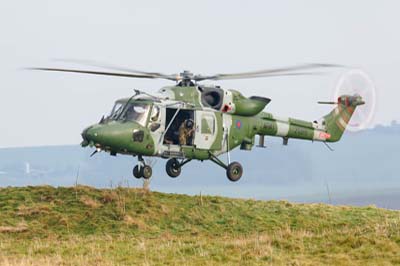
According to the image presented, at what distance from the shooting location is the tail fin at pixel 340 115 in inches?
1551

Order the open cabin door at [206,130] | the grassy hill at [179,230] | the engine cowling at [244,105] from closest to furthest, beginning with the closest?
the grassy hill at [179,230] < the open cabin door at [206,130] < the engine cowling at [244,105]

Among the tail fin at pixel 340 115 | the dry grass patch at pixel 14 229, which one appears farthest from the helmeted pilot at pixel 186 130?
the tail fin at pixel 340 115

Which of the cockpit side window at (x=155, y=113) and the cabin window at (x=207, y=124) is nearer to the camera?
the cockpit side window at (x=155, y=113)

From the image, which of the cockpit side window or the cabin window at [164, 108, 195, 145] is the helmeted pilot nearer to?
the cabin window at [164, 108, 195, 145]

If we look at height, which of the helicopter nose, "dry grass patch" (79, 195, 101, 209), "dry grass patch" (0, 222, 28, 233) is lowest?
"dry grass patch" (0, 222, 28, 233)

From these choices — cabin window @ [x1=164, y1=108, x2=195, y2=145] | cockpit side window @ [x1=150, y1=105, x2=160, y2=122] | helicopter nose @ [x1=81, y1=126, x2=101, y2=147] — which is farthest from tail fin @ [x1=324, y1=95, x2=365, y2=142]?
helicopter nose @ [x1=81, y1=126, x2=101, y2=147]

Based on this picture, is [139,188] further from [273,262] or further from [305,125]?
[273,262]

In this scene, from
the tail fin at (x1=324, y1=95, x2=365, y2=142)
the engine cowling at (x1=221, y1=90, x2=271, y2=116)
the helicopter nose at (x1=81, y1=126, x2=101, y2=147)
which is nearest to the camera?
the helicopter nose at (x1=81, y1=126, x2=101, y2=147)

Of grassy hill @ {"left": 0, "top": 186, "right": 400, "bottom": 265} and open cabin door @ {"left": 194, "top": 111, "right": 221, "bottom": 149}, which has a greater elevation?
open cabin door @ {"left": 194, "top": 111, "right": 221, "bottom": 149}

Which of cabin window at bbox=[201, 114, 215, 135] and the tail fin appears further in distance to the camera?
the tail fin

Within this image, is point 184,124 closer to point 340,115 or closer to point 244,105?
point 244,105

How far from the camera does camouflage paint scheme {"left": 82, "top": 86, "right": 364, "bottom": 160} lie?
29609 mm

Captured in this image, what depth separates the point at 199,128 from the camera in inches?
1276

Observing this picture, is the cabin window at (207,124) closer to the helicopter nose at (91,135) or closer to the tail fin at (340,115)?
the helicopter nose at (91,135)
